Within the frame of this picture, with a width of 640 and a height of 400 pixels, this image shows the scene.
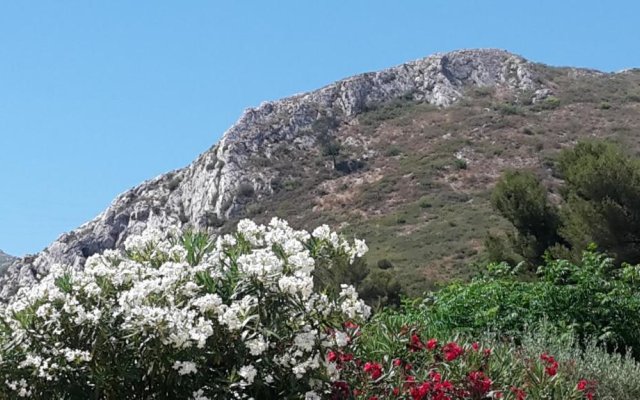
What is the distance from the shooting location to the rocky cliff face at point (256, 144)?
56781mm

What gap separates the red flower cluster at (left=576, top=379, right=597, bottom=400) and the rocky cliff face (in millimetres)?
43312

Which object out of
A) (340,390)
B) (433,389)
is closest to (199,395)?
(340,390)

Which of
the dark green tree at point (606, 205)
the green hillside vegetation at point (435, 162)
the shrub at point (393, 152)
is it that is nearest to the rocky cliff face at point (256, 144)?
the green hillside vegetation at point (435, 162)

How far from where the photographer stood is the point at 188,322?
13.3 feet

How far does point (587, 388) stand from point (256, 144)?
56.2m

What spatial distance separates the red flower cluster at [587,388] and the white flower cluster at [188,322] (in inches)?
82.8

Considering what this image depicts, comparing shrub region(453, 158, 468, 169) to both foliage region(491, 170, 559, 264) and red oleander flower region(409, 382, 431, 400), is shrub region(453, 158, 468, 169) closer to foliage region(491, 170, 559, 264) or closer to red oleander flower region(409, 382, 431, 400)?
foliage region(491, 170, 559, 264)

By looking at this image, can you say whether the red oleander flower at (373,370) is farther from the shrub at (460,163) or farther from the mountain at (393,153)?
the shrub at (460,163)

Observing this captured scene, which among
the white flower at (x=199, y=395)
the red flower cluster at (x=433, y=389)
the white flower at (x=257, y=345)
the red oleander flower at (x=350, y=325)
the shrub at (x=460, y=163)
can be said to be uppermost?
the shrub at (x=460, y=163)

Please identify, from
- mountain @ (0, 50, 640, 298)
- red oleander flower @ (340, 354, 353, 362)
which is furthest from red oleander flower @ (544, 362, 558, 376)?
mountain @ (0, 50, 640, 298)

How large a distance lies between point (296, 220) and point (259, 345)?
45278mm

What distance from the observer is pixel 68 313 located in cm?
442

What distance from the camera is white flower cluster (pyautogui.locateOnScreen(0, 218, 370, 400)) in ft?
13.6

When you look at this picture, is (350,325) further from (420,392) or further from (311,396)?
(311,396)
